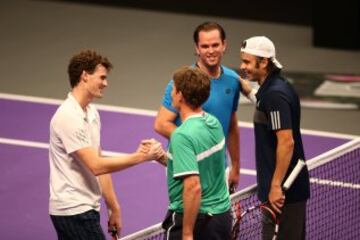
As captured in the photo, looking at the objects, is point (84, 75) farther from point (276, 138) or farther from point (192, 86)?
point (276, 138)

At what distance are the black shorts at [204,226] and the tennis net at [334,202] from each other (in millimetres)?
1682

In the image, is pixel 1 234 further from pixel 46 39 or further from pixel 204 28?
pixel 46 39

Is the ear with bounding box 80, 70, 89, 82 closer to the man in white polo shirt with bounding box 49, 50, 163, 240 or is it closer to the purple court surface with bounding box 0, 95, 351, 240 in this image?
the man in white polo shirt with bounding box 49, 50, 163, 240

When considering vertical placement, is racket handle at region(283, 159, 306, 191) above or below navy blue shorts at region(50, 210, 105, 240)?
above

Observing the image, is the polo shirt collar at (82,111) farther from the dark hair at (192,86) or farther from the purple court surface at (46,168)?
the purple court surface at (46,168)

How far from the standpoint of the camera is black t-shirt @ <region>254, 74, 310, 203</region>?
7387mm

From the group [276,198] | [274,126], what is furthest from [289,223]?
[274,126]

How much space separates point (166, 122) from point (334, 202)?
9.75 feet

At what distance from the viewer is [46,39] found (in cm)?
1744

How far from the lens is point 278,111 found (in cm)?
737

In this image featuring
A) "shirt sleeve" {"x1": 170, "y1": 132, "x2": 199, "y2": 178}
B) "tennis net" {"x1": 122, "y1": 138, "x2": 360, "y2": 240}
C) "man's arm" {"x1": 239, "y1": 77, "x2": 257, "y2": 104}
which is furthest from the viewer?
"tennis net" {"x1": 122, "y1": 138, "x2": 360, "y2": 240}

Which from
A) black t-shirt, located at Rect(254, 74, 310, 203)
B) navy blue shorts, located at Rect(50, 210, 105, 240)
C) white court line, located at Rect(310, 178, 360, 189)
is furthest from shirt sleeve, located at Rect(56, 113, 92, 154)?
white court line, located at Rect(310, 178, 360, 189)

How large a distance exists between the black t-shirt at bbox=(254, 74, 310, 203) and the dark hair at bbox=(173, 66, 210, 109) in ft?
2.80

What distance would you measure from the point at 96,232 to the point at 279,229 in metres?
1.47
